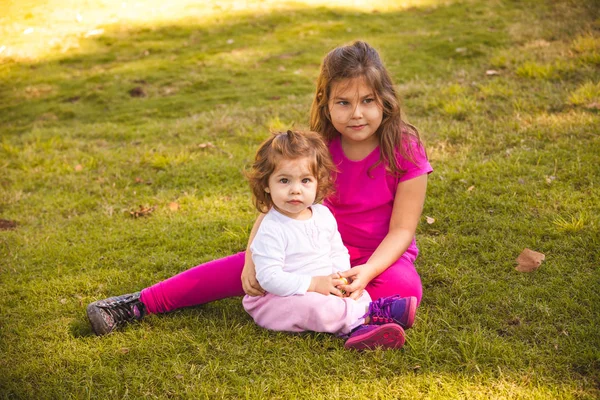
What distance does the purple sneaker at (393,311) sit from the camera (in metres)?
2.74

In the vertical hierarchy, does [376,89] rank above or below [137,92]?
above

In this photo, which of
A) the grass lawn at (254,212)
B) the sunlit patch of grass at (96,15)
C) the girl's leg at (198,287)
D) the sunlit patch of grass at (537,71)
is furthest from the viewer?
the sunlit patch of grass at (96,15)

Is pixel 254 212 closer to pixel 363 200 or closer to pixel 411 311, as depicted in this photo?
pixel 363 200

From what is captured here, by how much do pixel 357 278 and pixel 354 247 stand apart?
410 mm

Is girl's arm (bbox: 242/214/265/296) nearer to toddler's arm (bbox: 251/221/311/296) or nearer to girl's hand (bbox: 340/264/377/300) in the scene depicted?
toddler's arm (bbox: 251/221/311/296)

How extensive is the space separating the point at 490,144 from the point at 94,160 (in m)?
4.09

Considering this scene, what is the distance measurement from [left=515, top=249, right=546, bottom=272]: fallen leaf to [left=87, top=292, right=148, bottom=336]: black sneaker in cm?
233

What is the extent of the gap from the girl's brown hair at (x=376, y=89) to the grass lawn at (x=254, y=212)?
0.89 m

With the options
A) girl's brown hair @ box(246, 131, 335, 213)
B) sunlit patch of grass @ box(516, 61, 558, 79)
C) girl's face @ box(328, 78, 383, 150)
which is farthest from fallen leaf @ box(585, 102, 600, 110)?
girl's brown hair @ box(246, 131, 335, 213)

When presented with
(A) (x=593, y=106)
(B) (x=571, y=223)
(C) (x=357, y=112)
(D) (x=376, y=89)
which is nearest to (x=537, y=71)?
(A) (x=593, y=106)

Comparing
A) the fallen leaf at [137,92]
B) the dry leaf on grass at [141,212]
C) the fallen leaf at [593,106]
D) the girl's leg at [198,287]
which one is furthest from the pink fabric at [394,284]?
the fallen leaf at [137,92]

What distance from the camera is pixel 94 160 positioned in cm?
575

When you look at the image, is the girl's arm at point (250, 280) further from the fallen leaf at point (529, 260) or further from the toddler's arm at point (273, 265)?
the fallen leaf at point (529, 260)

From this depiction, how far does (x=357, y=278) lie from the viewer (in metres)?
2.83
